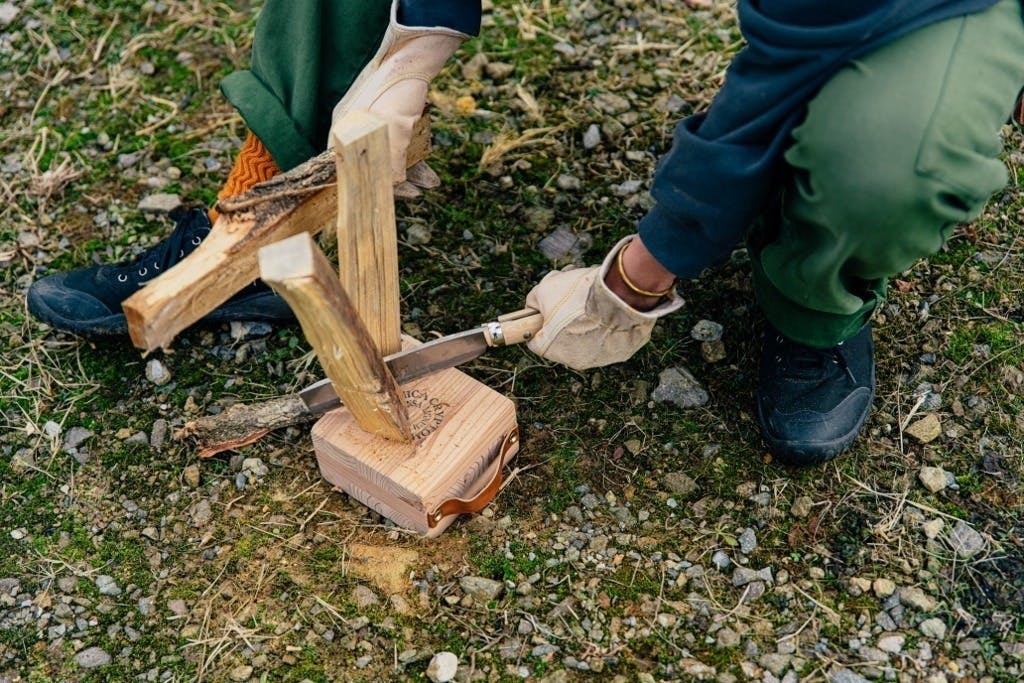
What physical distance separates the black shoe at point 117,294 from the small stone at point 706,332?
1107mm

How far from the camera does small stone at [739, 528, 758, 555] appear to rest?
212cm

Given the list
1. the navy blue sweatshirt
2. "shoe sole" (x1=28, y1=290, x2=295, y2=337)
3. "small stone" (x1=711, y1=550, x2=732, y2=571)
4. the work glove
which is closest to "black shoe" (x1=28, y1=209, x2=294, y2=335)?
"shoe sole" (x1=28, y1=290, x2=295, y2=337)

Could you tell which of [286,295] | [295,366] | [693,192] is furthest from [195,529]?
[693,192]

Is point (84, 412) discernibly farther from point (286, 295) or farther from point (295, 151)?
point (286, 295)

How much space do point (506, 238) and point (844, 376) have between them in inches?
40.2

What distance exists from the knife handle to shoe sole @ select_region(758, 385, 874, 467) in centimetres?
63

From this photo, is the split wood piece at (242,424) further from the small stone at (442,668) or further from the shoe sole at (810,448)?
the shoe sole at (810,448)

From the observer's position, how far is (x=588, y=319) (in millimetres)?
2059

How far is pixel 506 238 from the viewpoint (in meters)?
2.69

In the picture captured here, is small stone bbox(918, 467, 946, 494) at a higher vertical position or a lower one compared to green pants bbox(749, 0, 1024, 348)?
lower

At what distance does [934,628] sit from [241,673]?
1509 mm

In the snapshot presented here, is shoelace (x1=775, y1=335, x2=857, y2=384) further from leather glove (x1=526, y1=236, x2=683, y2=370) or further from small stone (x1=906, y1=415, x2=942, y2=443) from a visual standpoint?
leather glove (x1=526, y1=236, x2=683, y2=370)

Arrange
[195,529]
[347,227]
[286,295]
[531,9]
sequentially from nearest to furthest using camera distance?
1. [286,295]
2. [347,227]
3. [195,529]
4. [531,9]

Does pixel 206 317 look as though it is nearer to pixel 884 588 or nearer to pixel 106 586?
pixel 106 586
